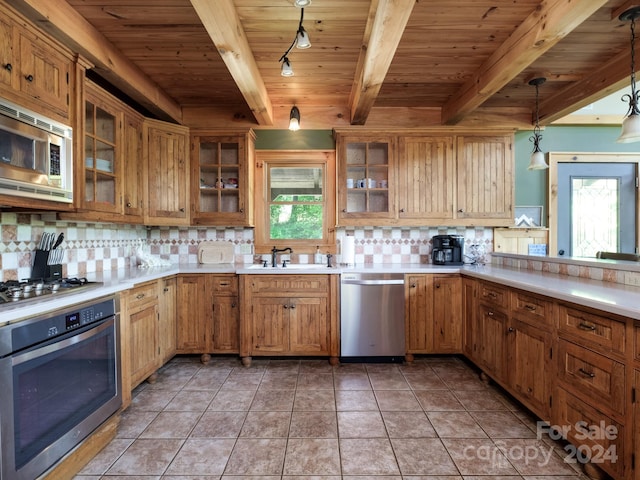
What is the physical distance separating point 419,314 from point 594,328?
5.17 ft

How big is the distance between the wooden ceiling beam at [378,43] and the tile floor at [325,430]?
2.40 metres

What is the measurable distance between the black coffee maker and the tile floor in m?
1.09

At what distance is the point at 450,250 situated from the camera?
333cm

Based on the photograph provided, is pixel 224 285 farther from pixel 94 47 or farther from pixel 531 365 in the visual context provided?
pixel 531 365

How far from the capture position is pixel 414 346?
305 cm

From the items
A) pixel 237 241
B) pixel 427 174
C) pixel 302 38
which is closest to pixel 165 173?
pixel 237 241

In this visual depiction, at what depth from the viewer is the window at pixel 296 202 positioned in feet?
11.6

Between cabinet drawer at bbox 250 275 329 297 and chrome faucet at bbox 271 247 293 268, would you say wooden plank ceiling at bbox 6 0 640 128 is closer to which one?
chrome faucet at bbox 271 247 293 268

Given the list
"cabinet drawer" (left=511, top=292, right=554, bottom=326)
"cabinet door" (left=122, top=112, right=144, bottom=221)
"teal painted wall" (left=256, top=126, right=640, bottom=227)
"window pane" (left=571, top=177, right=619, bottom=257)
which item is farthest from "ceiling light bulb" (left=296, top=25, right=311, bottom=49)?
"window pane" (left=571, top=177, right=619, bottom=257)

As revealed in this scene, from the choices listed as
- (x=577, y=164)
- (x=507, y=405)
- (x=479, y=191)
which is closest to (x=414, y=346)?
(x=507, y=405)

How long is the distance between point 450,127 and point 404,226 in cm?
113

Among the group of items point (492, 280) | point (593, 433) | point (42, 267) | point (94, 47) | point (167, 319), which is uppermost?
point (94, 47)

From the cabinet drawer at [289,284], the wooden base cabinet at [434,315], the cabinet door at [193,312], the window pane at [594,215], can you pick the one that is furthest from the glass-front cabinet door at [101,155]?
the window pane at [594,215]

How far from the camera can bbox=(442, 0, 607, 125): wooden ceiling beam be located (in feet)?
5.68
